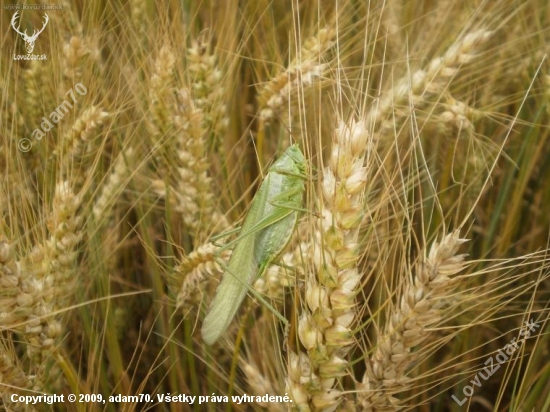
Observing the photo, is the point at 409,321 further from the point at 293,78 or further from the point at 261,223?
the point at 293,78

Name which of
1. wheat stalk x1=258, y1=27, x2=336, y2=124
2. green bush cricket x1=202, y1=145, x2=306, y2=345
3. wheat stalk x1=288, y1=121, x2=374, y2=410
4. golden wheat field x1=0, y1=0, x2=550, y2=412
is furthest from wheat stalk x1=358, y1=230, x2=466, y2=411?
wheat stalk x1=258, y1=27, x2=336, y2=124

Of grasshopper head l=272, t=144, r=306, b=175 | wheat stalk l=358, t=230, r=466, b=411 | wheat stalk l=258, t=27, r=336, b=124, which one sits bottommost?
wheat stalk l=358, t=230, r=466, b=411

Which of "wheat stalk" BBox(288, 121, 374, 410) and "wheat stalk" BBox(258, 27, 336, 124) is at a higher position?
"wheat stalk" BBox(258, 27, 336, 124)

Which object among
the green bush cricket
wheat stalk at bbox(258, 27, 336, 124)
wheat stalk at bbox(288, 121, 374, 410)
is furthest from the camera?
wheat stalk at bbox(258, 27, 336, 124)

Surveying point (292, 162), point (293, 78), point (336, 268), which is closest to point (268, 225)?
point (292, 162)

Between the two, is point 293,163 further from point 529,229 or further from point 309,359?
point 529,229

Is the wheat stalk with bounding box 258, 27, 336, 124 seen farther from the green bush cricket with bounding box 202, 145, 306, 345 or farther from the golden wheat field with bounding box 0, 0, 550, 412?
the green bush cricket with bounding box 202, 145, 306, 345

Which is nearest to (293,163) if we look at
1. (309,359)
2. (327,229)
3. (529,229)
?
(327,229)
